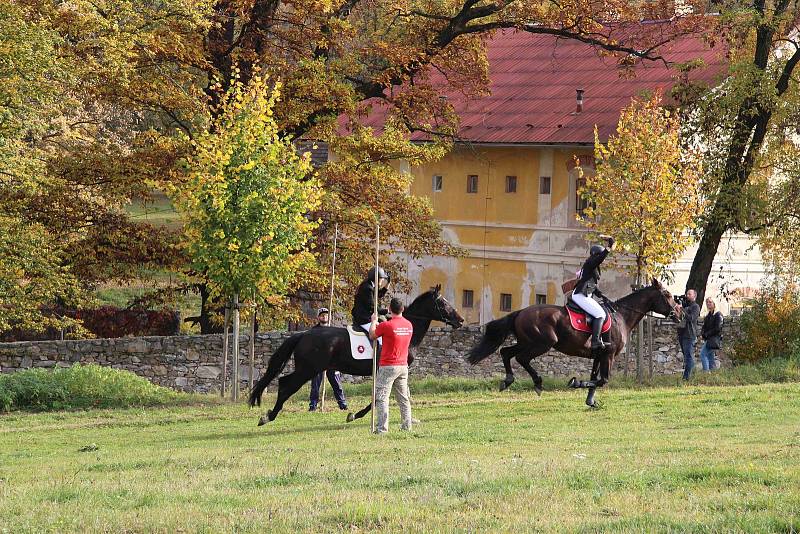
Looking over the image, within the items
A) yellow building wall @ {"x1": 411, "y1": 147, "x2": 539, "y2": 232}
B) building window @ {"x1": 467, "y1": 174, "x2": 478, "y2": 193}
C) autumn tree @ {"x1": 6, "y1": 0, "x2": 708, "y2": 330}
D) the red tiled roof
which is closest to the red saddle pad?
autumn tree @ {"x1": 6, "y1": 0, "x2": 708, "y2": 330}

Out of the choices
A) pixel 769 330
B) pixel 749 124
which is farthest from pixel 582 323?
pixel 749 124

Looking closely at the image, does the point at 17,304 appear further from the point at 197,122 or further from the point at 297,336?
the point at 297,336

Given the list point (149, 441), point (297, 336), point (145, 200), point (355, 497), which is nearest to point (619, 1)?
point (145, 200)

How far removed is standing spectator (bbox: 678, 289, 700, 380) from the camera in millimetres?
27328

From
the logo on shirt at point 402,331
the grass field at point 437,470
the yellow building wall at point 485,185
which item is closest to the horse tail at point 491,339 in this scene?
the grass field at point 437,470

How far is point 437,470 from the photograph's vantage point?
39.9 ft

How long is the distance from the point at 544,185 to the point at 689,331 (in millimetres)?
15615

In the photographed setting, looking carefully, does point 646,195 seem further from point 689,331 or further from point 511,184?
point 511,184

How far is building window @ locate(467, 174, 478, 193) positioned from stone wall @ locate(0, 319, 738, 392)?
11765mm

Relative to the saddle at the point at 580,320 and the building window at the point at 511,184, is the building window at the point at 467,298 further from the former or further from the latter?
the saddle at the point at 580,320

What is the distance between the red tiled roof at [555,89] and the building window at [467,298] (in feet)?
19.1

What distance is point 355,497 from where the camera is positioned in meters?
10.1

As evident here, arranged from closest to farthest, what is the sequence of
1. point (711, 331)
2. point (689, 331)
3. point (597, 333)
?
point (597, 333) < point (689, 331) < point (711, 331)

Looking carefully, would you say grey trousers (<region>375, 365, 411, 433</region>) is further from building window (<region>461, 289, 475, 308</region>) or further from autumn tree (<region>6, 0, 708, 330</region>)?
building window (<region>461, 289, 475, 308</region>)
